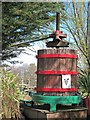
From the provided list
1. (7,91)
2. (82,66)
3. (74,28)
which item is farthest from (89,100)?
(74,28)

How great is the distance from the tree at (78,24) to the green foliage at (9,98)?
2.67 meters

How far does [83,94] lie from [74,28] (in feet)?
7.45

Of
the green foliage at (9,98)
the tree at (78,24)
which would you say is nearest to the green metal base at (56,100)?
the green foliage at (9,98)

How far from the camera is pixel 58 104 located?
13.0 ft

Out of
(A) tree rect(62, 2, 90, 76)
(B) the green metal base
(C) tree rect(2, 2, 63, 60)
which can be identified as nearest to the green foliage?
(B) the green metal base

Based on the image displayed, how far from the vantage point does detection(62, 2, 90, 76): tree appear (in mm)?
6277

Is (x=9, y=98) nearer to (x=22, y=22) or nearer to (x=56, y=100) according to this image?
(x=56, y=100)

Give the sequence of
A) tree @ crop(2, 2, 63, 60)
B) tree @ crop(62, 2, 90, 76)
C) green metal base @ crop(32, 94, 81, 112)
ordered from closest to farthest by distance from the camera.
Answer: green metal base @ crop(32, 94, 81, 112) → tree @ crop(2, 2, 63, 60) → tree @ crop(62, 2, 90, 76)

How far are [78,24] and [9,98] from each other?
329 centimetres

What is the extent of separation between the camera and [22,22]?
610 centimetres

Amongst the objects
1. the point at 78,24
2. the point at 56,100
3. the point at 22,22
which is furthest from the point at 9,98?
the point at 78,24

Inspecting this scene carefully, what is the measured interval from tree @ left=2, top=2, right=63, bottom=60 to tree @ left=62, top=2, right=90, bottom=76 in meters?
0.36

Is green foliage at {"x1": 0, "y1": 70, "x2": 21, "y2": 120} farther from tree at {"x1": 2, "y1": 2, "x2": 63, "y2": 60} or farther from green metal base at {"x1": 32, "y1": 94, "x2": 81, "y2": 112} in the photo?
tree at {"x1": 2, "y1": 2, "x2": 63, "y2": 60}

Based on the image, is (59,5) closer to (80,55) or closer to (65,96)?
(80,55)
